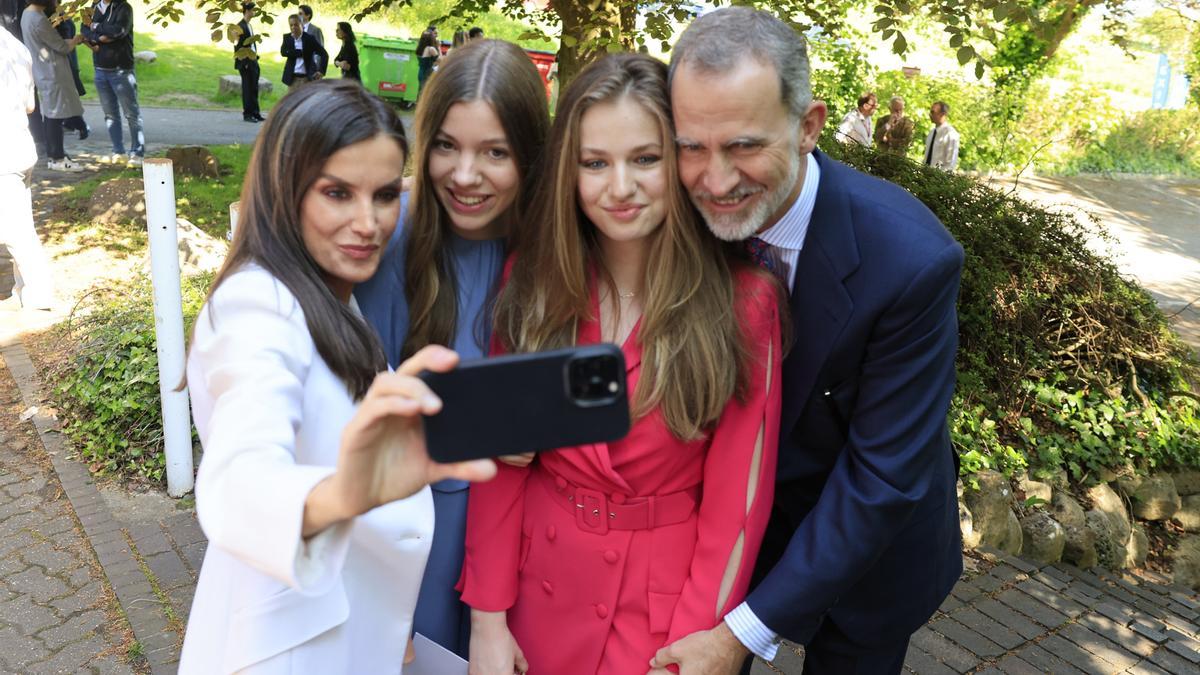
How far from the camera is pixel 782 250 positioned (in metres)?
2.22

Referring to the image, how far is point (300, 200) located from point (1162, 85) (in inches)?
1110

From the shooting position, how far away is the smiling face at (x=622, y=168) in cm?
204

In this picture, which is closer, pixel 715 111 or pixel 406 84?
pixel 715 111

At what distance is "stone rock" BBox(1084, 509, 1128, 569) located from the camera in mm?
6105

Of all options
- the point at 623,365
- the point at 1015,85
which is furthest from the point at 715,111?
the point at 1015,85

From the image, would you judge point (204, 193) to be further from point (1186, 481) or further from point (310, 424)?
point (310, 424)

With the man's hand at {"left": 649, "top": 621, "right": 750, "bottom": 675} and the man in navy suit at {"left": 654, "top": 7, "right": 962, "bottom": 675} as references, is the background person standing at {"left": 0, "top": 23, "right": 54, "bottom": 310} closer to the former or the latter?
the man in navy suit at {"left": 654, "top": 7, "right": 962, "bottom": 675}

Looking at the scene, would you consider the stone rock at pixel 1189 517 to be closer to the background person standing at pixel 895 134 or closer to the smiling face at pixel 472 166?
the background person standing at pixel 895 134

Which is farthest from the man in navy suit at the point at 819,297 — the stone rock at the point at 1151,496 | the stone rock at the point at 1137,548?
the stone rock at the point at 1151,496

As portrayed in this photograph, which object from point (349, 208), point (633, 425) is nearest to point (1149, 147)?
point (633, 425)

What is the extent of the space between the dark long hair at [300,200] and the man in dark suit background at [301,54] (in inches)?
567

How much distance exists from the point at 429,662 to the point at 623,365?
1.23 m

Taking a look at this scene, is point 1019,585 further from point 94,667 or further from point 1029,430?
point 94,667

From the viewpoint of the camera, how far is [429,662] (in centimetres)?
219
